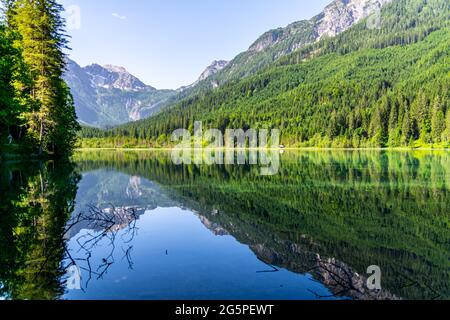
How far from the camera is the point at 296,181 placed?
28.4 m

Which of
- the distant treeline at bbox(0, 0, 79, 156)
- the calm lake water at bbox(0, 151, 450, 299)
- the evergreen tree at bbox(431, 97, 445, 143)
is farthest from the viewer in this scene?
the evergreen tree at bbox(431, 97, 445, 143)

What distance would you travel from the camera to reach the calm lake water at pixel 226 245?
8.12m

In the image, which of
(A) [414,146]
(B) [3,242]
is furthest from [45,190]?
(A) [414,146]

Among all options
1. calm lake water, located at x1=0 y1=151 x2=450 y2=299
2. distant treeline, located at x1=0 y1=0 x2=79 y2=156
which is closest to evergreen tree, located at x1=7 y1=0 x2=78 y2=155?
distant treeline, located at x1=0 y1=0 x2=79 y2=156

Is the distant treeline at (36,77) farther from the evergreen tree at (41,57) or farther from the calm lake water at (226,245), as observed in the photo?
the calm lake water at (226,245)

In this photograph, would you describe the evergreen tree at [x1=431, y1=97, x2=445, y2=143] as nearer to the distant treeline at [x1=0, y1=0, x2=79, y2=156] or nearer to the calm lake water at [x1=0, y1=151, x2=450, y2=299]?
the calm lake water at [x1=0, y1=151, x2=450, y2=299]

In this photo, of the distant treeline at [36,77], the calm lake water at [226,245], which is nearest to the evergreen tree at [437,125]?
the calm lake water at [226,245]

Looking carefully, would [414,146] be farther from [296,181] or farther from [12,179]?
[12,179]

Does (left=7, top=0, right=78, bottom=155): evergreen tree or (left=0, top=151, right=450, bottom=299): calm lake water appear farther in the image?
(left=7, top=0, right=78, bottom=155): evergreen tree

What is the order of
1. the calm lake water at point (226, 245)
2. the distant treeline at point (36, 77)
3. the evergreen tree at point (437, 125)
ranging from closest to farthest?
1. the calm lake water at point (226, 245)
2. the distant treeline at point (36, 77)
3. the evergreen tree at point (437, 125)

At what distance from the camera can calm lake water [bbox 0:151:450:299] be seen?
8125 millimetres

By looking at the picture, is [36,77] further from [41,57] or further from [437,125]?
[437,125]

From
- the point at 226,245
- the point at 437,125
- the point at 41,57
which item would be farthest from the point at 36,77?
the point at 437,125
